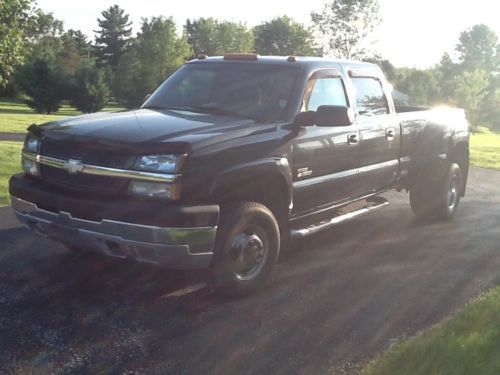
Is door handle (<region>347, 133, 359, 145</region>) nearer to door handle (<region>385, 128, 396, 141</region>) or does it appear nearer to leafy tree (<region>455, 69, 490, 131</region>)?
door handle (<region>385, 128, 396, 141</region>)

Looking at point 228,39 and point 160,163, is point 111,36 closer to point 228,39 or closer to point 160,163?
point 228,39

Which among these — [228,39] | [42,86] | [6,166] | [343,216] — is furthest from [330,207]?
[228,39]

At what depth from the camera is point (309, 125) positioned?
529 centimetres

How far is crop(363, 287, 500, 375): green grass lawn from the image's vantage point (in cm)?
351

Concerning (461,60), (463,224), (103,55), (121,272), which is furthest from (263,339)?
(461,60)

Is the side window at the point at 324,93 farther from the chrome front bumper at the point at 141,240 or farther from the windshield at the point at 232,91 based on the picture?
the chrome front bumper at the point at 141,240

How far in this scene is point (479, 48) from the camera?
9938 centimetres

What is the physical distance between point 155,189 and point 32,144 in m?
1.49

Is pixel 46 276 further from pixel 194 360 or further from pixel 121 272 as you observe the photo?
pixel 194 360

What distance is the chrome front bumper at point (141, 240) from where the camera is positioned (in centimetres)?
421

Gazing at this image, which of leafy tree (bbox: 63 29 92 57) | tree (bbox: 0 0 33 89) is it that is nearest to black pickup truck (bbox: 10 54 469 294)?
tree (bbox: 0 0 33 89)

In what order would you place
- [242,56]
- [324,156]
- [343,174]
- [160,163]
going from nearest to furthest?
1. [160,163]
2. [324,156]
3. [343,174]
4. [242,56]

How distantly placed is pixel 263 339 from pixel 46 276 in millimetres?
2157

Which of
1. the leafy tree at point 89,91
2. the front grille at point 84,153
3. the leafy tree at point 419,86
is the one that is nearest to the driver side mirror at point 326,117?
the front grille at point 84,153
